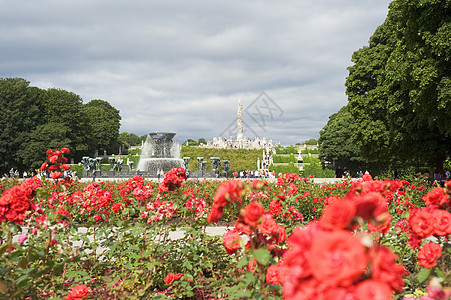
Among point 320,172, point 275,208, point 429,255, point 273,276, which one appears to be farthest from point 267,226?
point 320,172

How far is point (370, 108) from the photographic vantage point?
2080 cm

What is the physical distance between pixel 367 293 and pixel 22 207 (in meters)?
2.92

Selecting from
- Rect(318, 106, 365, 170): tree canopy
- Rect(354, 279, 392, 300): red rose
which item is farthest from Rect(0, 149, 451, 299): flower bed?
Rect(318, 106, 365, 170): tree canopy

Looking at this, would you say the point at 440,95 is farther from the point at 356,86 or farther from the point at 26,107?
the point at 26,107

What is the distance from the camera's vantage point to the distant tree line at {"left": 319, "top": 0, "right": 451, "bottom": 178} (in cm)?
1319

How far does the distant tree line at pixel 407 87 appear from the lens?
13188 millimetres

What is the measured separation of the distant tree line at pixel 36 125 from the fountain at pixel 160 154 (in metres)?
20.1

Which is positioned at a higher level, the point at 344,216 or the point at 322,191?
the point at 344,216

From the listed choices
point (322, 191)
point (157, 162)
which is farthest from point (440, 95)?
point (157, 162)

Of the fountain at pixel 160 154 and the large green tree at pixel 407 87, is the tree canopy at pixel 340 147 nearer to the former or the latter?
the large green tree at pixel 407 87

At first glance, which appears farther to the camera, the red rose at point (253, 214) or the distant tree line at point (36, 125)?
the distant tree line at point (36, 125)

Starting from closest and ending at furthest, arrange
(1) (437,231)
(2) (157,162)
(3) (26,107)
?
(1) (437,231), (2) (157,162), (3) (26,107)

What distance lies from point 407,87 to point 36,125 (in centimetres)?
4801

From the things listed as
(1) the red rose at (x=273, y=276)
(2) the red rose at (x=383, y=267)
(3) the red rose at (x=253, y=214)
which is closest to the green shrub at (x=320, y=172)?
(1) the red rose at (x=273, y=276)
